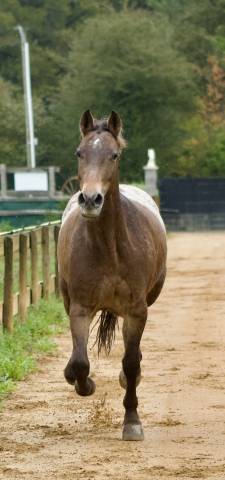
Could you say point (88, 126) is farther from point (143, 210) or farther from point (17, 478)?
point (17, 478)

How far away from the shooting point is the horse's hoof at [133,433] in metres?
8.51

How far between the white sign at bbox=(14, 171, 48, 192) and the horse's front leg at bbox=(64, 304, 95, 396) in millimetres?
30702

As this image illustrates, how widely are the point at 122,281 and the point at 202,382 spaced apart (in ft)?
8.17

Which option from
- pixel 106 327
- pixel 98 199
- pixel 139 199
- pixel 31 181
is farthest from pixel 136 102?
pixel 98 199

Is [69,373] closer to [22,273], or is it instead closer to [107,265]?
[107,265]

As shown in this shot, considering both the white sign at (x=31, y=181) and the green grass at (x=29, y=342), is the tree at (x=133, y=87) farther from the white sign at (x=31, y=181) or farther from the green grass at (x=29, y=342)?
the green grass at (x=29, y=342)

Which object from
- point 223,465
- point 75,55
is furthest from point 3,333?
point 75,55

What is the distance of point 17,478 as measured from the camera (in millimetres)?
7285

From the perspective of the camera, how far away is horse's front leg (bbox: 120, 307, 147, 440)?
28.1ft

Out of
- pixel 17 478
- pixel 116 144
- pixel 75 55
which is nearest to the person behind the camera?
pixel 17 478

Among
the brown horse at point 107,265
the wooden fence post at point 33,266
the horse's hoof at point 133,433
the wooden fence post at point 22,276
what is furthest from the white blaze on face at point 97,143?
the wooden fence post at point 33,266

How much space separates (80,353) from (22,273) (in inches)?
245

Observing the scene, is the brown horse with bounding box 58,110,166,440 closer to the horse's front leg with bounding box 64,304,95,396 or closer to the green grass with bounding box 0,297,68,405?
the horse's front leg with bounding box 64,304,95,396

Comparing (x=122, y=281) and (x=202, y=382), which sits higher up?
(x=122, y=281)
